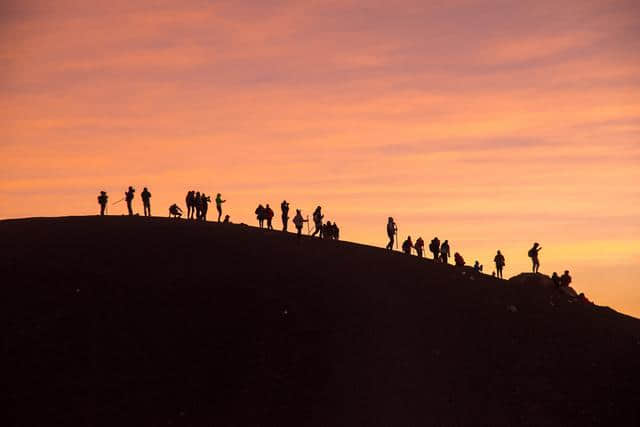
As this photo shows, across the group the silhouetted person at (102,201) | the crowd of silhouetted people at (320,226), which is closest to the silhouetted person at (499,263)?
the crowd of silhouetted people at (320,226)

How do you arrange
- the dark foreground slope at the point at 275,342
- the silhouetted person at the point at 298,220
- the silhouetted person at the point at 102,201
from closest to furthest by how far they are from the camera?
the dark foreground slope at the point at 275,342, the silhouetted person at the point at 298,220, the silhouetted person at the point at 102,201

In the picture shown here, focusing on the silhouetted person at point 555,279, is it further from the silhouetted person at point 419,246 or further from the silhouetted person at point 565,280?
the silhouetted person at point 419,246

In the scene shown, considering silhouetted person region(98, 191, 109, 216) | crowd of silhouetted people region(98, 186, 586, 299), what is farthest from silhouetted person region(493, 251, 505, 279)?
silhouetted person region(98, 191, 109, 216)

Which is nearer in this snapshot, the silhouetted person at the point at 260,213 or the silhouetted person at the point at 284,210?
the silhouetted person at the point at 284,210

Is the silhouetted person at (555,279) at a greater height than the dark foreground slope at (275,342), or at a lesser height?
greater

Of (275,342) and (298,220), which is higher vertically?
(298,220)

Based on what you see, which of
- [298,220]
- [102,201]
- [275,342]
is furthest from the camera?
[102,201]

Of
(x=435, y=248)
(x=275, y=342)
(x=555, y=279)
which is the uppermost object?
(x=435, y=248)

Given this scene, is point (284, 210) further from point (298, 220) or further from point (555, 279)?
point (555, 279)

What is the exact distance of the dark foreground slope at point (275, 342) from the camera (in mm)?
41156

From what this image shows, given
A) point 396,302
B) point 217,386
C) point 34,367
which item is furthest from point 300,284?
point 34,367

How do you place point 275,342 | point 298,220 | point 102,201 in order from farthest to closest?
point 102,201, point 298,220, point 275,342

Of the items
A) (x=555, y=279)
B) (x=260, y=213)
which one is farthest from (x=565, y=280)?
(x=260, y=213)

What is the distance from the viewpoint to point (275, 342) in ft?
152
